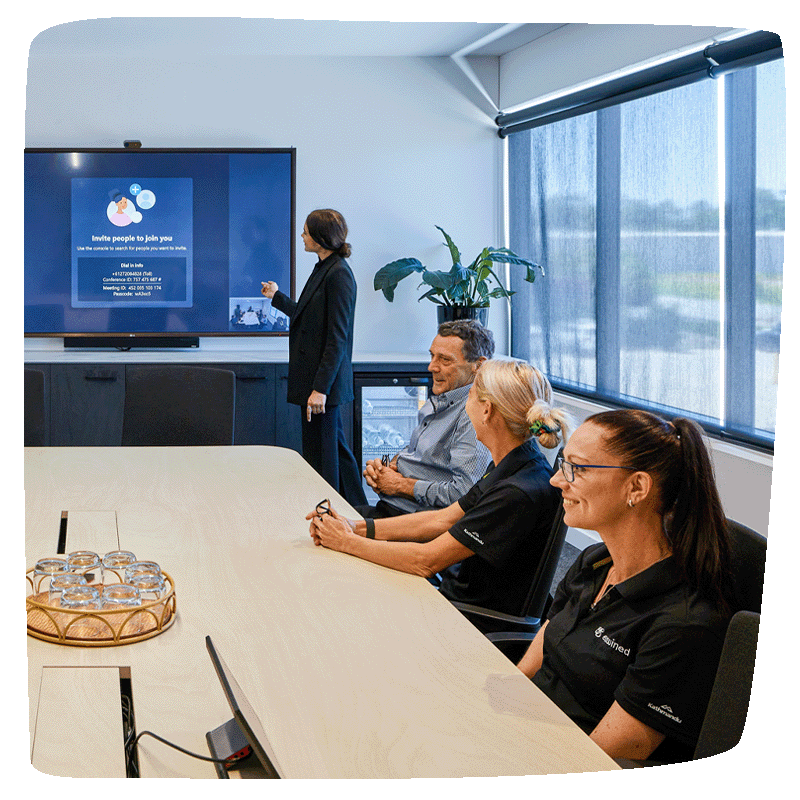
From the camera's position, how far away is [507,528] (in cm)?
178

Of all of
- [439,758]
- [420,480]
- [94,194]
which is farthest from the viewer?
[94,194]

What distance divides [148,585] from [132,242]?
144 inches

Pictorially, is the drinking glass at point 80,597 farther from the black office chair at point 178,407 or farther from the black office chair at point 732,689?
the black office chair at point 178,407

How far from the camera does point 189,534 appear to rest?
6.24 ft

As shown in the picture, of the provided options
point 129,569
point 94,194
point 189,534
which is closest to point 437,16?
point 129,569

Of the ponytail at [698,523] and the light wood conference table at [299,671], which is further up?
the ponytail at [698,523]

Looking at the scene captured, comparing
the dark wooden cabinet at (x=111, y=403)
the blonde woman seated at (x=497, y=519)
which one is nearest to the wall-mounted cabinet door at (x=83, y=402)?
the dark wooden cabinet at (x=111, y=403)

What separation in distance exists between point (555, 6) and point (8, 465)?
627 mm

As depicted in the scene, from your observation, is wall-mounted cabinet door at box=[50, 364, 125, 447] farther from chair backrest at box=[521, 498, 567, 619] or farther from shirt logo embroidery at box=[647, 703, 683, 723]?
shirt logo embroidery at box=[647, 703, 683, 723]

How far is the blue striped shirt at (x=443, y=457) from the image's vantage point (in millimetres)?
2486

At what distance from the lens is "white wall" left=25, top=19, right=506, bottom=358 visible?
4750mm

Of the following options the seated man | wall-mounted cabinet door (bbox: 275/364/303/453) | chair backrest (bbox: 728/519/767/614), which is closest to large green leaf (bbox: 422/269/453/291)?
wall-mounted cabinet door (bbox: 275/364/303/453)

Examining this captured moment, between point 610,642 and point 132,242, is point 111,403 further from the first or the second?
point 610,642

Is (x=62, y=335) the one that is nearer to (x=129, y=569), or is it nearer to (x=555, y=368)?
(x=555, y=368)
